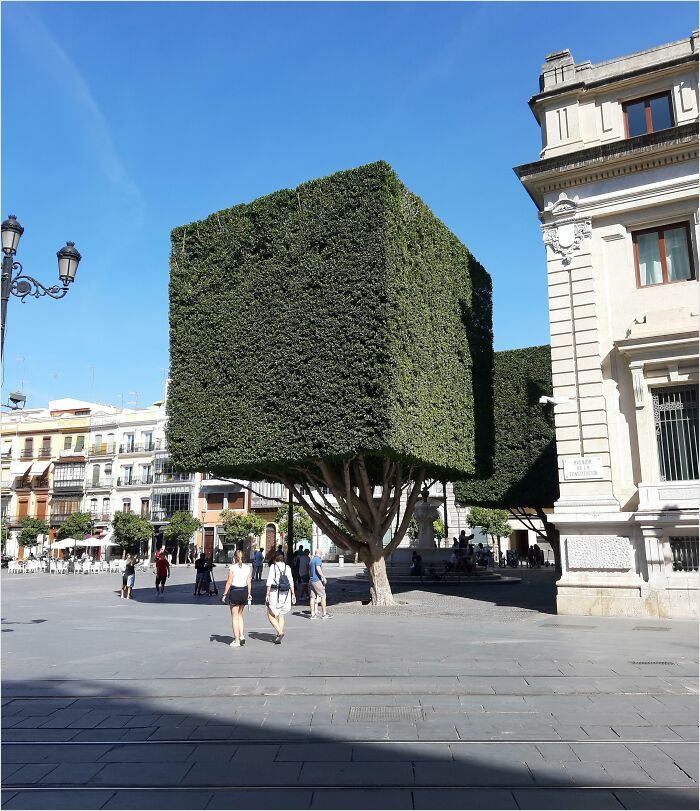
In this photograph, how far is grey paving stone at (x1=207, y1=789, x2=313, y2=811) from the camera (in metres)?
4.95

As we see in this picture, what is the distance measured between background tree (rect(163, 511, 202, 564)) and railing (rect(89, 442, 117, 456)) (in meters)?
11.7

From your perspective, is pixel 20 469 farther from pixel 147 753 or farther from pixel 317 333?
pixel 147 753

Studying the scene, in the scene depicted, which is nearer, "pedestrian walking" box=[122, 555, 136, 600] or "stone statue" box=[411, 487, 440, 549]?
"pedestrian walking" box=[122, 555, 136, 600]

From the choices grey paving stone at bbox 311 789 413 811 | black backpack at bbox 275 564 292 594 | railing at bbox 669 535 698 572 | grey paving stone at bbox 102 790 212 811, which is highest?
railing at bbox 669 535 698 572

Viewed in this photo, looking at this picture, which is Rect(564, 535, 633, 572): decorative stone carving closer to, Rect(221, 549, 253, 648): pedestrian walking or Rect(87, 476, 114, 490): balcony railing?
Rect(221, 549, 253, 648): pedestrian walking

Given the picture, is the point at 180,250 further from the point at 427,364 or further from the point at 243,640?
the point at 243,640

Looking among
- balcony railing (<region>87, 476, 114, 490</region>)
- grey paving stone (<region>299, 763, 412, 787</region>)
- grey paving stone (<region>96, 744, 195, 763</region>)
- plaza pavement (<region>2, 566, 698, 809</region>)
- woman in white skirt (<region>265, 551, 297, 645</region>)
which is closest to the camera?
plaza pavement (<region>2, 566, 698, 809</region>)

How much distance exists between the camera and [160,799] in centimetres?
513

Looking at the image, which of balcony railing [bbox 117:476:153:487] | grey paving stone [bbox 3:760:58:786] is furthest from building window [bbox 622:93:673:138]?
balcony railing [bbox 117:476:153:487]

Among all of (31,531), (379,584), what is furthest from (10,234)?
(31,531)

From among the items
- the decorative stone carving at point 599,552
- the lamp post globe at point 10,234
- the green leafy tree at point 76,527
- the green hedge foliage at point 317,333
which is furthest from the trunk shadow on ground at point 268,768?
the green leafy tree at point 76,527

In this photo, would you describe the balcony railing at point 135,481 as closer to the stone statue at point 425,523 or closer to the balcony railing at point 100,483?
the balcony railing at point 100,483

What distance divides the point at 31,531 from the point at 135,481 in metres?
10.2

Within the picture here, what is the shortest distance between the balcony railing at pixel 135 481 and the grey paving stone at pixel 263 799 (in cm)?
6298
